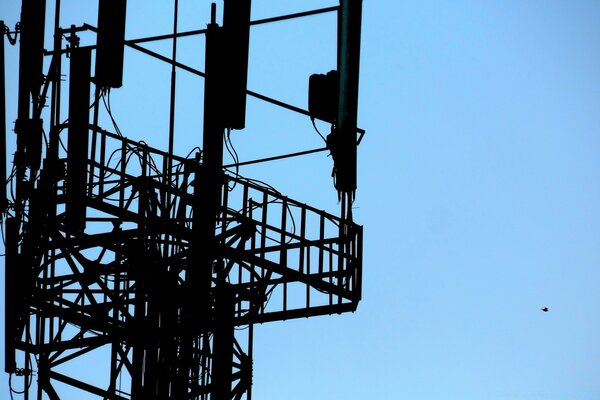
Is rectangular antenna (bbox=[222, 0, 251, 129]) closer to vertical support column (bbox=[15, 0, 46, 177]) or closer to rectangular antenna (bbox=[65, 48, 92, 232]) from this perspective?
rectangular antenna (bbox=[65, 48, 92, 232])

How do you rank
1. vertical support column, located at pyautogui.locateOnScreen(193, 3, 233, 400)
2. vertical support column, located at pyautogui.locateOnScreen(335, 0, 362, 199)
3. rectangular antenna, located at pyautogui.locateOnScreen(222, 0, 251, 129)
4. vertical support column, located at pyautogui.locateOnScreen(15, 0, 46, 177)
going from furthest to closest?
1. vertical support column, located at pyautogui.locateOnScreen(15, 0, 46, 177)
2. vertical support column, located at pyautogui.locateOnScreen(335, 0, 362, 199)
3. rectangular antenna, located at pyautogui.locateOnScreen(222, 0, 251, 129)
4. vertical support column, located at pyautogui.locateOnScreen(193, 3, 233, 400)

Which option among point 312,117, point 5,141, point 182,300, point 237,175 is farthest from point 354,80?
point 5,141

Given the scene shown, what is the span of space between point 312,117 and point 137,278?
11.6 feet

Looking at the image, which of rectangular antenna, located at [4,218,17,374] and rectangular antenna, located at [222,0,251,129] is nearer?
rectangular antenna, located at [222,0,251,129]

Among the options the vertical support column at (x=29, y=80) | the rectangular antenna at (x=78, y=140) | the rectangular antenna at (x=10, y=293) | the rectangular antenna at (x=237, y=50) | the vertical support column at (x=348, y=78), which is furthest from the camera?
the vertical support column at (x=29, y=80)

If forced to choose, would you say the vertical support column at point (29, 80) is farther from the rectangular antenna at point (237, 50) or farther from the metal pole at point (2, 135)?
the rectangular antenna at point (237, 50)

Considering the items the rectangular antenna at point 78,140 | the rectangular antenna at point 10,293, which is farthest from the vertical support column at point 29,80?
the rectangular antenna at point 78,140

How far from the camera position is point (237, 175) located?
2034cm

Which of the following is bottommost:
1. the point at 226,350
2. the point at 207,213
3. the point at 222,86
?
the point at 226,350

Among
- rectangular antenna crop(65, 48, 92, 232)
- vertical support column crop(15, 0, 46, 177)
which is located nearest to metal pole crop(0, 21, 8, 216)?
vertical support column crop(15, 0, 46, 177)

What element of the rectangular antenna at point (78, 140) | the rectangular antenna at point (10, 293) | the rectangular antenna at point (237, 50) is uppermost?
the rectangular antenna at point (237, 50)

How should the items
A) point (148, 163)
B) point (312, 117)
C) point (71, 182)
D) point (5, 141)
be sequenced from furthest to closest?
point (5, 141), point (312, 117), point (148, 163), point (71, 182)

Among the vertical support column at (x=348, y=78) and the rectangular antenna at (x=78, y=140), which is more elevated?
the vertical support column at (x=348, y=78)

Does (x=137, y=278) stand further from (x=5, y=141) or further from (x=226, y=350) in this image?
(x=5, y=141)
